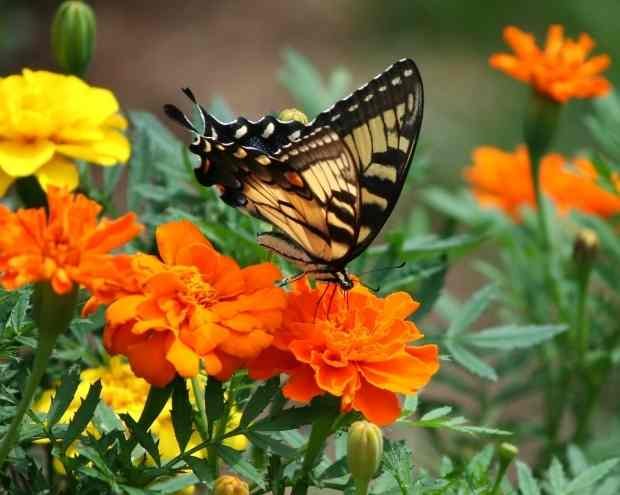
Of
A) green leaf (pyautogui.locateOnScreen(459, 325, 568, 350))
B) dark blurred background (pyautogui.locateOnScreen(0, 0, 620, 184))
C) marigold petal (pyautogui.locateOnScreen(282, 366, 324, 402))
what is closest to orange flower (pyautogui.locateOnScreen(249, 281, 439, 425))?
marigold petal (pyautogui.locateOnScreen(282, 366, 324, 402))

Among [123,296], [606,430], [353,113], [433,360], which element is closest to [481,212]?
[606,430]

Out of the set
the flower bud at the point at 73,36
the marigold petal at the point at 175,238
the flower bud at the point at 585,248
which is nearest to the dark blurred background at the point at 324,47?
the flower bud at the point at 585,248

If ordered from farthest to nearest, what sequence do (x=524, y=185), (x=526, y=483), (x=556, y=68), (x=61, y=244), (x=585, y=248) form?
(x=524, y=185) < (x=556, y=68) < (x=585, y=248) < (x=526, y=483) < (x=61, y=244)

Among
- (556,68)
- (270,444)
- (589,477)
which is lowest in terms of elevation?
(589,477)

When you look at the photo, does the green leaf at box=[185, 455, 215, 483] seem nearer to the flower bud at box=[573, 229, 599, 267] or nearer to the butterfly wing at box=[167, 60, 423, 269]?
the butterfly wing at box=[167, 60, 423, 269]

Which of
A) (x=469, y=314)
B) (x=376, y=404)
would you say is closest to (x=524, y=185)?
(x=469, y=314)

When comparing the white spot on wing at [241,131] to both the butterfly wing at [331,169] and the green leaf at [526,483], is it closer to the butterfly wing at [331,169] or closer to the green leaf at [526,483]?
the butterfly wing at [331,169]

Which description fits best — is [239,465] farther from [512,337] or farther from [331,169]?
[512,337]
